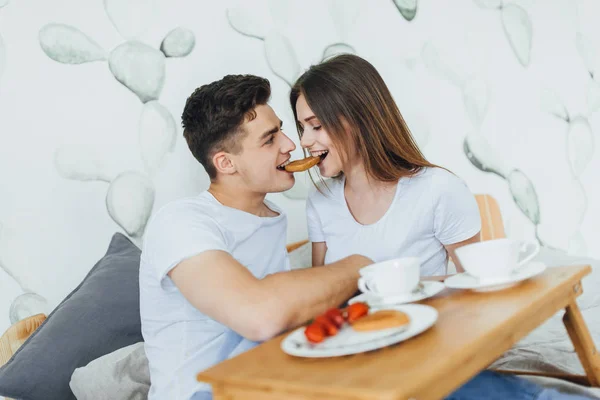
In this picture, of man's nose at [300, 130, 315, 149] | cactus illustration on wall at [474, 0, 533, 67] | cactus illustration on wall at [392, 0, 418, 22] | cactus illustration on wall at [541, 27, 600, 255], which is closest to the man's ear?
man's nose at [300, 130, 315, 149]

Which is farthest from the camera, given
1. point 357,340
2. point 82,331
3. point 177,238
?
point 82,331

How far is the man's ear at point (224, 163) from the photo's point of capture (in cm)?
163

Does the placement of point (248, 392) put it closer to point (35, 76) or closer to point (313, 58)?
point (35, 76)

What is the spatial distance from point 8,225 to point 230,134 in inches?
24.8

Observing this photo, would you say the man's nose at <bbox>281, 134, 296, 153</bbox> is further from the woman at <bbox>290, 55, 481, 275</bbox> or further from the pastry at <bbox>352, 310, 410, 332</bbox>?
the pastry at <bbox>352, 310, 410, 332</bbox>

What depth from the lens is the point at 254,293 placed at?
112 cm

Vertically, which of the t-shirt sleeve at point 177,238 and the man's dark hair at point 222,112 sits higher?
the man's dark hair at point 222,112

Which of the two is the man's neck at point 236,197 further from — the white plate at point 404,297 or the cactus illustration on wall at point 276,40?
the cactus illustration on wall at point 276,40

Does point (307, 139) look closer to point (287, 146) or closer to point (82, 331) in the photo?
point (287, 146)

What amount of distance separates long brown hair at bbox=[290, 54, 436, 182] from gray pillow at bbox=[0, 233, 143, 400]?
25.2 inches

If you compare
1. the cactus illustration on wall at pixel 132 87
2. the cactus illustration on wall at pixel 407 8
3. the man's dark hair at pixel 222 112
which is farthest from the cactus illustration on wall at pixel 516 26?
the man's dark hair at pixel 222 112

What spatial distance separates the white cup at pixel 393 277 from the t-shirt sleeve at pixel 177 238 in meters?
0.30

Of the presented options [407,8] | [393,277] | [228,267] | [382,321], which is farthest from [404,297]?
[407,8]

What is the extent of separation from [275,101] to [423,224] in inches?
32.7
